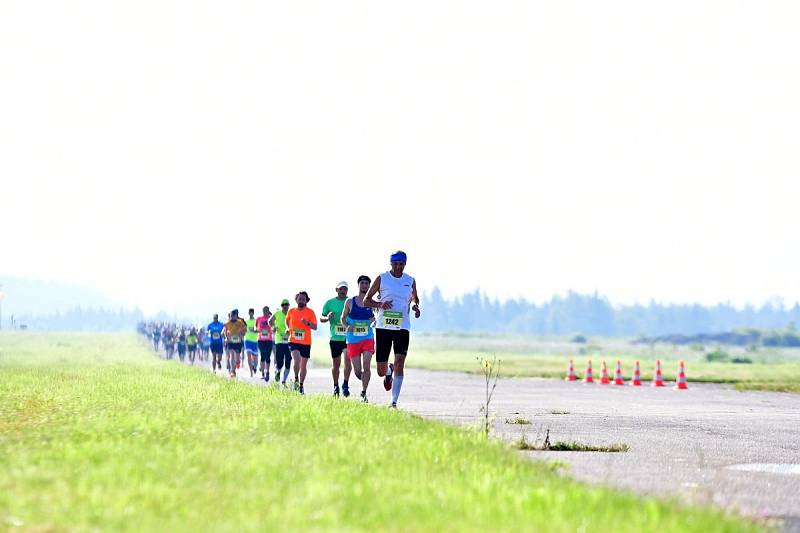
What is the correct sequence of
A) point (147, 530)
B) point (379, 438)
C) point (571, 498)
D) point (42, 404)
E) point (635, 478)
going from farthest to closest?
1. point (42, 404)
2. point (379, 438)
3. point (635, 478)
4. point (571, 498)
5. point (147, 530)

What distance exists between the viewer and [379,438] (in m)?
12.2

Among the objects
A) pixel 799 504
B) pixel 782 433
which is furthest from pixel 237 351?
pixel 799 504

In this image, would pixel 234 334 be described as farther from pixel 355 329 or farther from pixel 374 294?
pixel 374 294

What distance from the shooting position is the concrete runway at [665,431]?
10.8 meters

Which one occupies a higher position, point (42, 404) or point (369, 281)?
point (369, 281)

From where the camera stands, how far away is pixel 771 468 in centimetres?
1275

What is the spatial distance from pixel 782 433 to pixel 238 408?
292 inches

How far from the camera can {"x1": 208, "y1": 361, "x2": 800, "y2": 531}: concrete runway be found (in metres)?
10.8

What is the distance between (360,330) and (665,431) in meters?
6.24

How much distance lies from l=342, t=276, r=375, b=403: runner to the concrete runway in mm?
1121

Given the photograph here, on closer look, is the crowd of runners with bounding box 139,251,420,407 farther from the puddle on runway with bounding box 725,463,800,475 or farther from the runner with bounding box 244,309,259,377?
the puddle on runway with bounding box 725,463,800,475

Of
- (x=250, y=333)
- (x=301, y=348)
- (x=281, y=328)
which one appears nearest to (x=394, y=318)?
(x=301, y=348)

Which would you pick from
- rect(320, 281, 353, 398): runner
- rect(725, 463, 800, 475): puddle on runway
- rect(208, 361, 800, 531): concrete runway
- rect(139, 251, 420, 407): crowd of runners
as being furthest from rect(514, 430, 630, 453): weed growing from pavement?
rect(320, 281, 353, 398): runner

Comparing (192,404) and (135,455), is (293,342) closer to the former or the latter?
(192,404)
